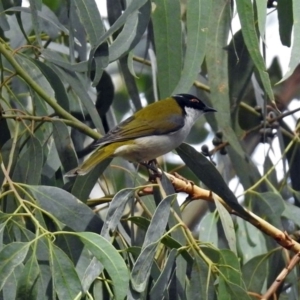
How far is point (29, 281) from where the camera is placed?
7.43 ft

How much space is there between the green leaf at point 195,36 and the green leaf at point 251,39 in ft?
0.96

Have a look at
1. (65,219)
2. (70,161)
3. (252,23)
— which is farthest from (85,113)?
(252,23)

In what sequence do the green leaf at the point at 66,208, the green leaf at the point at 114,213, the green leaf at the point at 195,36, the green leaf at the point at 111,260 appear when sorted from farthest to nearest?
the green leaf at the point at 195,36, the green leaf at the point at 66,208, the green leaf at the point at 114,213, the green leaf at the point at 111,260

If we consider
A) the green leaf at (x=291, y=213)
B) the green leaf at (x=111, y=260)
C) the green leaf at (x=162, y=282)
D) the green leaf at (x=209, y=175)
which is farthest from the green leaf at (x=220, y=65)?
the green leaf at (x=111, y=260)

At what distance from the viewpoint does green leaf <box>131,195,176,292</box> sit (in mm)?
2326

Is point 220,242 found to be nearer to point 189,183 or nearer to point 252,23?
point 189,183

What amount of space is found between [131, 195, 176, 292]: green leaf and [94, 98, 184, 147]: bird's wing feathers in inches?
47.4

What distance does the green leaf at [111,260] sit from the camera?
224 cm

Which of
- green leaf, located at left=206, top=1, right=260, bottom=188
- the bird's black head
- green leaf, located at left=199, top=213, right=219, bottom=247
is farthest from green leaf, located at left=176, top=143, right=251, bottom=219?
the bird's black head

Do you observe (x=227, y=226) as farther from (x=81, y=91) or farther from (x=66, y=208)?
(x=81, y=91)

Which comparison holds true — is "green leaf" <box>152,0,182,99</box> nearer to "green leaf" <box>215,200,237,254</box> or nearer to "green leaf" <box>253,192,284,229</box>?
"green leaf" <box>215,200,237,254</box>

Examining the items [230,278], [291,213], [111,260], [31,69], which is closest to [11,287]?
[111,260]

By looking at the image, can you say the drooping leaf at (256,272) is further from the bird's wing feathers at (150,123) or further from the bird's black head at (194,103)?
the bird's black head at (194,103)

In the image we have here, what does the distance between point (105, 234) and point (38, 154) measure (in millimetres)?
634
